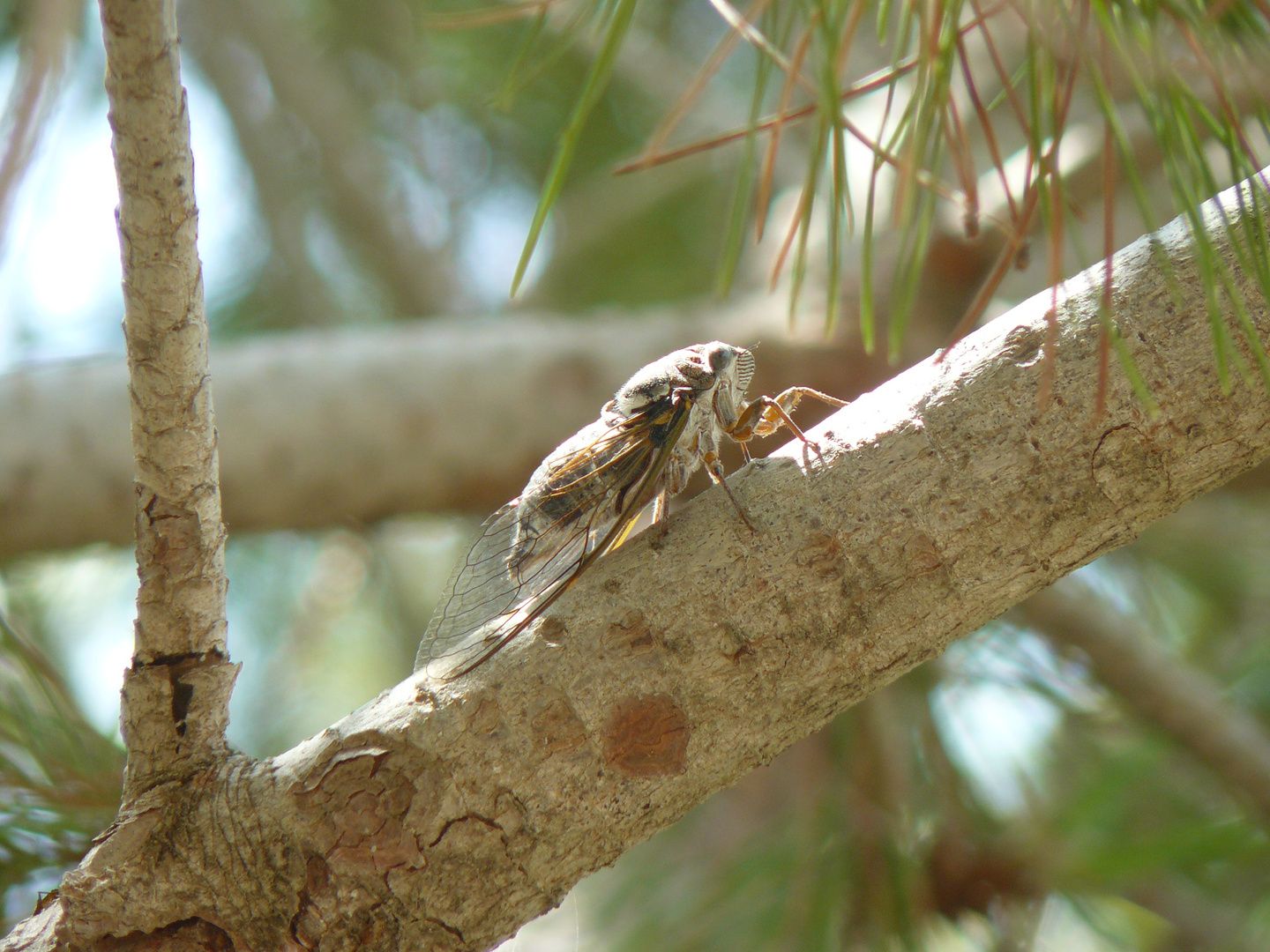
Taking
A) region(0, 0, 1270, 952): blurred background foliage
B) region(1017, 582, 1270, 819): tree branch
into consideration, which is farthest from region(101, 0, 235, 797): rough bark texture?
region(1017, 582, 1270, 819): tree branch

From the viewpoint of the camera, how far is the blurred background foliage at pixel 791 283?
0.76 metres

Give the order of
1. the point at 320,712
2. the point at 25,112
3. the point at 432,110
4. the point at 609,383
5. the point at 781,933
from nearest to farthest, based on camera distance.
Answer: the point at 25,112
the point at 781,933
the point at 609,383
the point at 320,712
the point at 432,110

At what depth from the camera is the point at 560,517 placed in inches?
45.1

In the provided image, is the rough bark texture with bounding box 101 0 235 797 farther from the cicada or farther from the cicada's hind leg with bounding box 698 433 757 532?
the cicada's hind leg with bounding box 698 433 757 532

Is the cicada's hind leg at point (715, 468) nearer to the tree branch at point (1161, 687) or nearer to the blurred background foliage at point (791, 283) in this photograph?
the blurred background foliage at point (791, 283)

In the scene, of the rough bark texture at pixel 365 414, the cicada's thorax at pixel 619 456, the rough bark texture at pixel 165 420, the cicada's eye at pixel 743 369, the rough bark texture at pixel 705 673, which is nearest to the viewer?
the rough bark texture at pixel 165 420

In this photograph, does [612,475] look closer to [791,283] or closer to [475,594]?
[475,594]

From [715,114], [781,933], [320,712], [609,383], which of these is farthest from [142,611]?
[715,114]

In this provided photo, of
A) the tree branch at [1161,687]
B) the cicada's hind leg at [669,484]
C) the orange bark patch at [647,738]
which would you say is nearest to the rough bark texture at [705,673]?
the orange bark patch at [647,738]

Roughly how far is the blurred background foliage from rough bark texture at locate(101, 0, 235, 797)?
2.3 inches

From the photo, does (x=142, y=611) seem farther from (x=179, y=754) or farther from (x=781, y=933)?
(x=781, y=933)

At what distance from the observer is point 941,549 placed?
2.53 ft

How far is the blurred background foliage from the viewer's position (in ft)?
2.49

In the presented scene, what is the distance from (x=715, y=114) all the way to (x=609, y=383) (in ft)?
6.69
